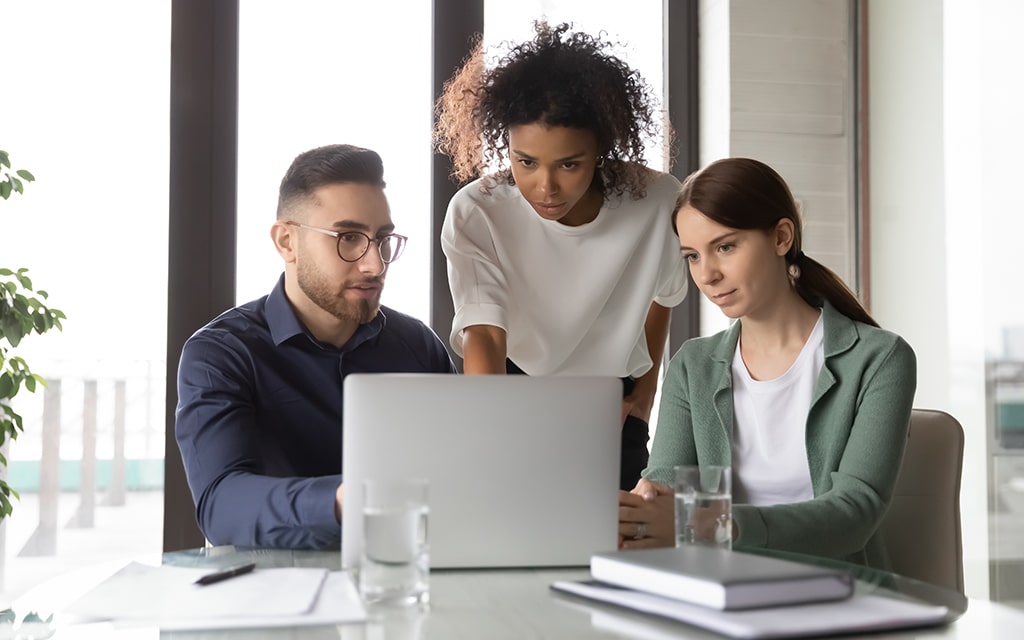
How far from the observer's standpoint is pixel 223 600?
39.8 inches

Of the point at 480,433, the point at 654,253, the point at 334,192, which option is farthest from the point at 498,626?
the point at 654,253

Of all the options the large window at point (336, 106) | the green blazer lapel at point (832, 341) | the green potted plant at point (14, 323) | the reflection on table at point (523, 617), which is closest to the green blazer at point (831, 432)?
the green blazer lapel at point (832, 341)

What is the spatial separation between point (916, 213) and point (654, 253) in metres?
0.99

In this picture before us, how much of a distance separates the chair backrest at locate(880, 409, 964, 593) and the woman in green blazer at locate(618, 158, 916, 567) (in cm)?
13

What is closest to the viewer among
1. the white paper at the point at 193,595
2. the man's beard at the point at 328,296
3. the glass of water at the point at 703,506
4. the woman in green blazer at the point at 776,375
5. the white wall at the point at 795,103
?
the white paper at the point at 193,595

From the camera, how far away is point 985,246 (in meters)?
2.53

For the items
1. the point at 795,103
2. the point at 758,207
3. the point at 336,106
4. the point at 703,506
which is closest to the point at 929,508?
the point at 758,207

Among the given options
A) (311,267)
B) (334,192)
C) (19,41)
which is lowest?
(311,267)

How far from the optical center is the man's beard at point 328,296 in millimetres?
1872

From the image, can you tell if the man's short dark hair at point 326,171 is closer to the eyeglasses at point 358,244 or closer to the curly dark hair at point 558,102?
the eyeglasses at point 358,244

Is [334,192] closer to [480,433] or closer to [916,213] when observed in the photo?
[480,433]

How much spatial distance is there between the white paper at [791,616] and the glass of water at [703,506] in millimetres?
240

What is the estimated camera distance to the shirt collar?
1827mm

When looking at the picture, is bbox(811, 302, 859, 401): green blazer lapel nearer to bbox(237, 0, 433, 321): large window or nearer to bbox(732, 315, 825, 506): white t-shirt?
bbox(732, 315, 825, 506): white t-shirt
